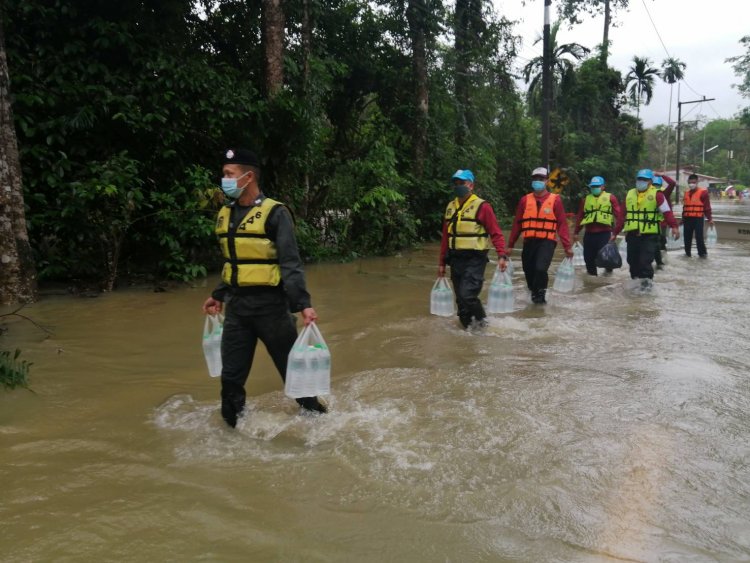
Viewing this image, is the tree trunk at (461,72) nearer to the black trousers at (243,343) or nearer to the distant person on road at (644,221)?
the distant person on road at (644,221)

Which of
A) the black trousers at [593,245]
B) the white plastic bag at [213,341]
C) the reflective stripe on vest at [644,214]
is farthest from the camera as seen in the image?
the black trousers at [593,245]

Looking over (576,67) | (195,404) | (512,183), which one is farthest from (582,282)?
(576,67)

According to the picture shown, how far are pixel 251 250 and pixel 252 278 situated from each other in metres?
0.18

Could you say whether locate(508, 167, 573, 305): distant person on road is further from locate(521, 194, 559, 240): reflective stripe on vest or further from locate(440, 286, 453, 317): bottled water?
locate(440, 286, 453, 317): bottled water

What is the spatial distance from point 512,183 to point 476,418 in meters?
23.9

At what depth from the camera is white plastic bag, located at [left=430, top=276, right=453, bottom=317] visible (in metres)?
7.40

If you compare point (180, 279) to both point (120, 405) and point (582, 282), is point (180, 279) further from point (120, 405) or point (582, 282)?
point (582, 282)

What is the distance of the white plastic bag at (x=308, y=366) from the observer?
3770 millimetres

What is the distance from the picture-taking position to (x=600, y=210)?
34.3ft

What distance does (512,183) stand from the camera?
2691 centimetres

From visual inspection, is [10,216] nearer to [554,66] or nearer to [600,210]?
[600,210]

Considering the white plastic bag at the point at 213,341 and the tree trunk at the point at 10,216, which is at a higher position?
the tree trunk at the point at 10,216

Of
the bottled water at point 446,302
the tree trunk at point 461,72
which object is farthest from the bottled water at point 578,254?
the tree trunk at point 461,72

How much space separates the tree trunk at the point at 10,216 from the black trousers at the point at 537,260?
6476 mm
